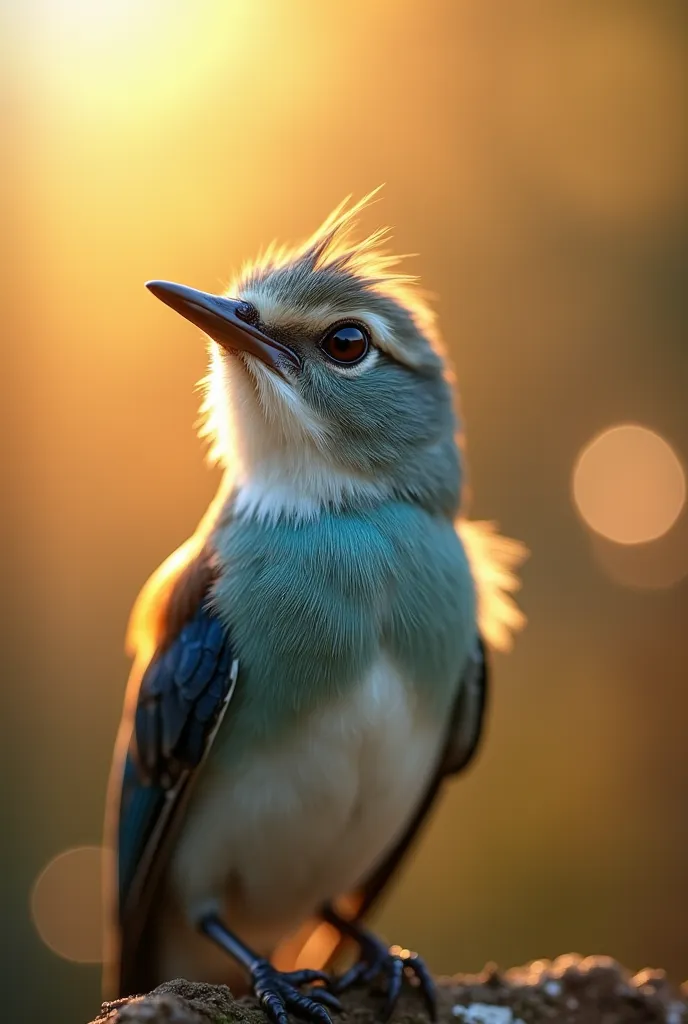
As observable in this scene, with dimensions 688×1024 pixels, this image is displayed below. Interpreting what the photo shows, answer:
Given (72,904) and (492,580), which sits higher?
(492,580)

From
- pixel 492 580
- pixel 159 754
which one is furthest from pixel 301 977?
pixel 492 580

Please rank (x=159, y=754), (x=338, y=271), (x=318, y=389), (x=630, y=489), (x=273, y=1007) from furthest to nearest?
(x=630, y=489)
(x=338, y=271)
(x=159, y=754)
(x=318, y=389)
(x=273, y=1007)

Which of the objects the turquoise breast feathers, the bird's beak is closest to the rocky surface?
the turquoise breast feathers

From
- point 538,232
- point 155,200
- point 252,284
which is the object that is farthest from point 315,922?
point 538,232

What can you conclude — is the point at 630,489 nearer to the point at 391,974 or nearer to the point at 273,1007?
the point at 391,974

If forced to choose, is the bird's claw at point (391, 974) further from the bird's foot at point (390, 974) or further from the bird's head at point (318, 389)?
the bird's head at point (318, 389)

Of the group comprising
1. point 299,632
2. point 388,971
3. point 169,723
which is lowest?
point 388,971

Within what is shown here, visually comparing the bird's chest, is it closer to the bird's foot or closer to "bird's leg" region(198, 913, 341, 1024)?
"bird's leg" region(198, 913, 341, 1024)

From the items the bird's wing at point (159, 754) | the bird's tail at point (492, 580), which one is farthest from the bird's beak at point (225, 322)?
the bird's tail at point (492, 580)
